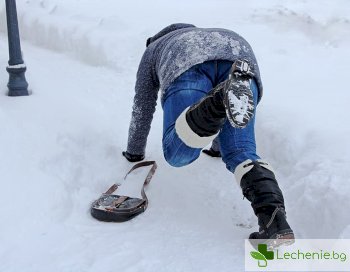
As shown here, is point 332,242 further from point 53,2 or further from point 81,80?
point 53,2

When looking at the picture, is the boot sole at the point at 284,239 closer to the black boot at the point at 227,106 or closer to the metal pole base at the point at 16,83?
the black boot at the point at 227,106

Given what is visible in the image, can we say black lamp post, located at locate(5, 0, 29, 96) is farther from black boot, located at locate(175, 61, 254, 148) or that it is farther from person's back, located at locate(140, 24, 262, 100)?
black boot, located at locate(175, 61, 254, 148)

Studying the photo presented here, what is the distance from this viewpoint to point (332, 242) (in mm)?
2211

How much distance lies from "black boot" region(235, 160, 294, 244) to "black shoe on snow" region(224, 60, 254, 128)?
0.26 metres

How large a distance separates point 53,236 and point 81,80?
2.35m

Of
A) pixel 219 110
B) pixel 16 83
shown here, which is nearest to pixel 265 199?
pixel 219 110

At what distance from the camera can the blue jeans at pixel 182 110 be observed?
230cm

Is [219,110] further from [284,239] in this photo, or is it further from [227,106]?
[284,239]

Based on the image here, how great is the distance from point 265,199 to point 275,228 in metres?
0.13

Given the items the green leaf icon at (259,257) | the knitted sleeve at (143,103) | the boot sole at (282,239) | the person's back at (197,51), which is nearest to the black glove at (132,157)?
the knitted sleeve at (143,103)

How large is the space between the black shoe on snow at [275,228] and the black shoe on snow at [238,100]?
39cm

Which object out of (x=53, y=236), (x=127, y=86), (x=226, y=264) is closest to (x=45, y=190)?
(x=53, y=236)

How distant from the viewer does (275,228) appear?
79.0 inches

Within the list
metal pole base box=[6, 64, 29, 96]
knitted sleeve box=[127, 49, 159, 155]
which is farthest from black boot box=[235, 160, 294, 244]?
metal pole base box=[6, 64, 29, 96]
